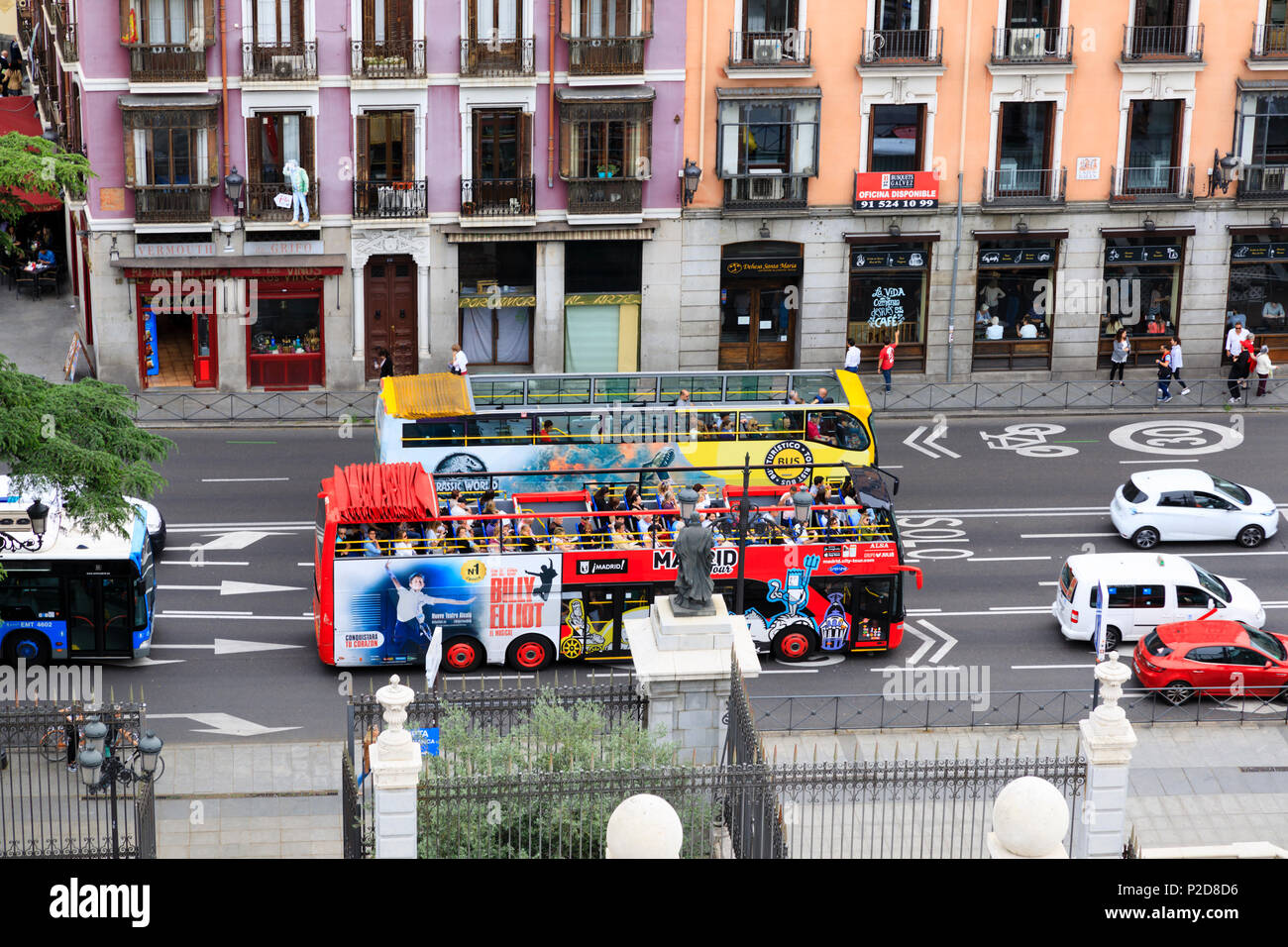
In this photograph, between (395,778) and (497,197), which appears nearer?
(395,778)

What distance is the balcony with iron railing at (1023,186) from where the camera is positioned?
52594 millimetres

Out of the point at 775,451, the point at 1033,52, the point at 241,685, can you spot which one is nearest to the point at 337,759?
the point at 241,685

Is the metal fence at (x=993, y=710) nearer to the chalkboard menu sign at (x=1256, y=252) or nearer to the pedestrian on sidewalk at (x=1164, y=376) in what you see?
the pedestrian on sidewalk at (x=1164, y=376)

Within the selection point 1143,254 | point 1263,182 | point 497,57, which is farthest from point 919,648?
point 1263,182

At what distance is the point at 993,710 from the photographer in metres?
32.8

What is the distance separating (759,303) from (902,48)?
8.30 meters

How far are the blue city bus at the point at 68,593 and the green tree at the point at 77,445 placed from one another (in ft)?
14.8

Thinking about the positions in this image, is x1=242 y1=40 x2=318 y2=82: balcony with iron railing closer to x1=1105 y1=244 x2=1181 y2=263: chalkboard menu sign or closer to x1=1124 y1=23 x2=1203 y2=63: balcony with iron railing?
x1=1124 y1=23 x2=1203 y2=63: balcony with iron railing

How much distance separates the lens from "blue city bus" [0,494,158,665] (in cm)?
3319

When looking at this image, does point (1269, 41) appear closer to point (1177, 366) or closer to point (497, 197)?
point (1177, 366)

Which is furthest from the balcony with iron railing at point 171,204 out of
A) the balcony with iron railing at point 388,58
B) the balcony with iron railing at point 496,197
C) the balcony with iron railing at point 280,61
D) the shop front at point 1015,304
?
the shop front at point 1015,304

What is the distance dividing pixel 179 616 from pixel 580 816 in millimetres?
19737

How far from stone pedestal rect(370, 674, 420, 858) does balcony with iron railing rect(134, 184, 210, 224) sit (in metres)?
33.7

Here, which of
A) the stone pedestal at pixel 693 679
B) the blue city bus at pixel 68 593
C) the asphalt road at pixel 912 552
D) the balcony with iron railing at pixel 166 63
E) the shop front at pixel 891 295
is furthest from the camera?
the shop front at pixel 891 295
